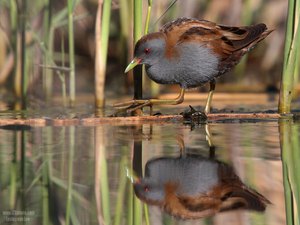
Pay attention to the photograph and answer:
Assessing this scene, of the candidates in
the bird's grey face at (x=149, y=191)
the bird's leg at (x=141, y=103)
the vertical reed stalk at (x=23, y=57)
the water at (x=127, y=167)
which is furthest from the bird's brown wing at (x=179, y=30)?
the bird's grey face at (x=149, y=191)

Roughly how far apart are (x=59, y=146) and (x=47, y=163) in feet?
2.03

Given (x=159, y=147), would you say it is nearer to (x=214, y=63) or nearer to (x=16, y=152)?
(x=16, y=152)

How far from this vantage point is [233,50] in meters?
6.00

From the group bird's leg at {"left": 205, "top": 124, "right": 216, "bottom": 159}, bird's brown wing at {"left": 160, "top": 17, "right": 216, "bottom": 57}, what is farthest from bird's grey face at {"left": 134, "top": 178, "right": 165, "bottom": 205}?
bird's brown wing at {"left": 160, "top": 17, "right": 216, "bottom": 57}

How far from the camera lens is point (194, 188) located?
328 centimetres

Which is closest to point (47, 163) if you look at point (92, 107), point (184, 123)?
point (184, 123)

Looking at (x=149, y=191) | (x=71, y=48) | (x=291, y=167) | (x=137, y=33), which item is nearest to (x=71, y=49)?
(x=71, y=48)

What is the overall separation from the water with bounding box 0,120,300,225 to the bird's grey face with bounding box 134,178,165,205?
0.02 metres

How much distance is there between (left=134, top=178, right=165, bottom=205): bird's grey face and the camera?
3129 mm

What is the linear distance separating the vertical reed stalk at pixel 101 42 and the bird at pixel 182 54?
389 millimetres

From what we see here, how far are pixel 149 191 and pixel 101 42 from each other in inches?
124

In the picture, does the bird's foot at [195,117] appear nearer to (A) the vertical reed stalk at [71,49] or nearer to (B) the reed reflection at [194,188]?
(A) the vertical reed stalk at [71,49]

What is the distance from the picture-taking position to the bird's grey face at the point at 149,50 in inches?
226

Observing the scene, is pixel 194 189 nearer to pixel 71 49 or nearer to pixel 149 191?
pixel 149 191
